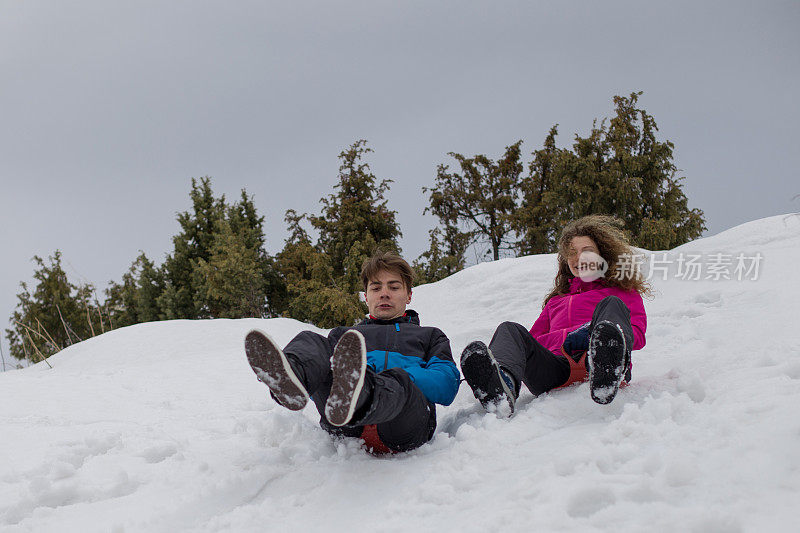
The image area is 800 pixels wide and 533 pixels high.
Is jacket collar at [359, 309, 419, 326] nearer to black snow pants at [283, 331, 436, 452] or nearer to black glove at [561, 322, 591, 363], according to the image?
black snow pants at [283, 331, 436, 452]

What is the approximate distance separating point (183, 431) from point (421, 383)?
4.78ft

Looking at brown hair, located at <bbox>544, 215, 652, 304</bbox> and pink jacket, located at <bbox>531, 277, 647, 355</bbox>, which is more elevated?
brown hair, located at <bbox>544, 215, 652, 304</bbox>

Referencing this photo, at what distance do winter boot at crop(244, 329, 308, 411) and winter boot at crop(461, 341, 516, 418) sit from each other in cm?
81

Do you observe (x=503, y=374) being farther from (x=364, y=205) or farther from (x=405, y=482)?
(x=364, y=205)

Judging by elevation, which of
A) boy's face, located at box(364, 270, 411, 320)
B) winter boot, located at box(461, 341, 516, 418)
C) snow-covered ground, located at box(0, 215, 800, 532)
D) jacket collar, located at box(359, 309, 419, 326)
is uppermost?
boy's face, located at box(364, 270, 411, 320)

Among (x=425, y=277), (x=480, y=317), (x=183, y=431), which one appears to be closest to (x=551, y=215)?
(x=425, y=277)

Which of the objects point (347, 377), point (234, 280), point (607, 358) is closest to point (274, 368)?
point (347, 377)

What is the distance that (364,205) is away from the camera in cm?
1711

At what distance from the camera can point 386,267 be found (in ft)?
10.3

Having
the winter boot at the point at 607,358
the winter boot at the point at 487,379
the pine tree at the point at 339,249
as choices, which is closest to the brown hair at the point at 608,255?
the winter boot at the point at 607,358

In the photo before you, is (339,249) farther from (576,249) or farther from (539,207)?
(576,249)

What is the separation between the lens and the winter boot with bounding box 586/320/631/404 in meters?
2.35

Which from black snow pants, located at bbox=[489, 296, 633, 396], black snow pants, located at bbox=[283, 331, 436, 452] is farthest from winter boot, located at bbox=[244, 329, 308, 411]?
black snow pants, located at bbox=[489, 296, 633, 396]

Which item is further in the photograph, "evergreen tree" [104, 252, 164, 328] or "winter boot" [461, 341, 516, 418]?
"evergreen tree" [104, 252, 164, 328]
